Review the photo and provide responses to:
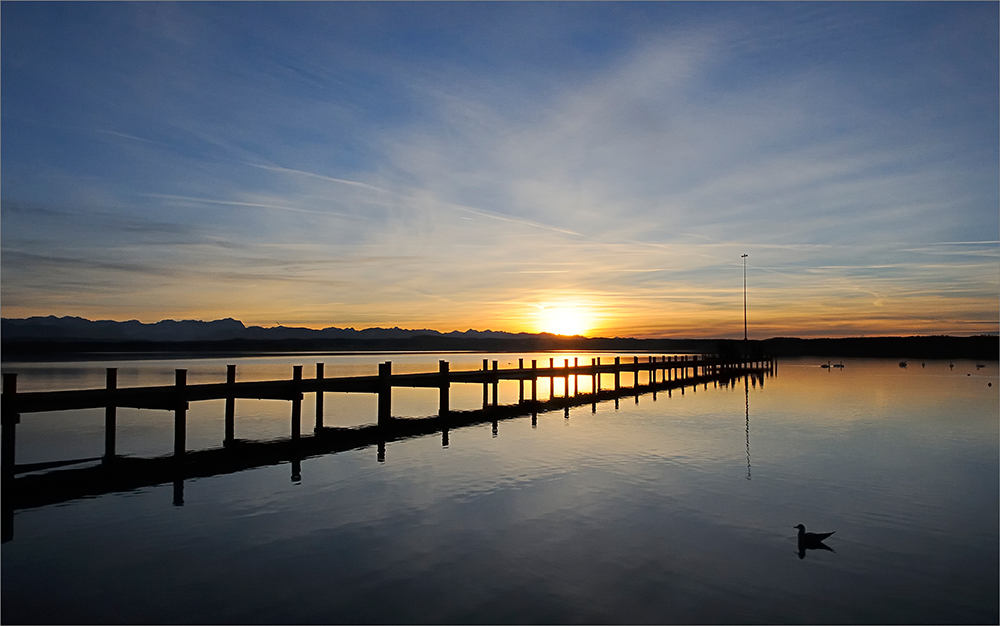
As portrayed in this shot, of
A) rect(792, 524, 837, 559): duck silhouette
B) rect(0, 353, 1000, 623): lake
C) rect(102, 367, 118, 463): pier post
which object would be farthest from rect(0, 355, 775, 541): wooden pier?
rect(792, 524, 837, 559): duck silhouette

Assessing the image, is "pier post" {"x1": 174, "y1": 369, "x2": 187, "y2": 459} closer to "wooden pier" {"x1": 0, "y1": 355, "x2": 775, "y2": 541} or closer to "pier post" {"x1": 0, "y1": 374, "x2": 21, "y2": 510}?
"wooden pier" {"x1": 0, "y1": 355, "x2": 775, "y2": 541}

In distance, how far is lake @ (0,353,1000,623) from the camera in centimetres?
876

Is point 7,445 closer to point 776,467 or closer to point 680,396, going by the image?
point 776,467

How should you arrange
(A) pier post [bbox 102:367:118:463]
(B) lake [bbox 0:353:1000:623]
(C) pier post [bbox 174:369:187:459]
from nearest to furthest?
(B) lake [bbox 0:353:1000:623]
(C) pier post [bbox 174:369:187:459]
(A) pier post [bbox 102:367:118:463]

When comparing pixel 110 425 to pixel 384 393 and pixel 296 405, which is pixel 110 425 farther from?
pixel 384 393

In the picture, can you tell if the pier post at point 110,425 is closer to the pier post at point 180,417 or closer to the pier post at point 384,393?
the pier post at point 180,417

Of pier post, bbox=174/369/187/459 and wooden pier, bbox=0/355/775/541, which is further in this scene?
pier post, bbox=174/369/187/459

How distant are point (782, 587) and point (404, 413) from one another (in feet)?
77.8

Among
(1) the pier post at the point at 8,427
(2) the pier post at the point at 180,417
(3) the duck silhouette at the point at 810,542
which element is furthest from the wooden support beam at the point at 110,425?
(3) the duck silhouette at the point at 810,542

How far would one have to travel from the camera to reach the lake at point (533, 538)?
345 inches

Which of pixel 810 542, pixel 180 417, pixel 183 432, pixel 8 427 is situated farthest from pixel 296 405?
pixel 810 542

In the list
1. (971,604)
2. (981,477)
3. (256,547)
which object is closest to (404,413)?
(256,547)

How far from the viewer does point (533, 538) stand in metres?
11.5

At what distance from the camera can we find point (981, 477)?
1764 cm
